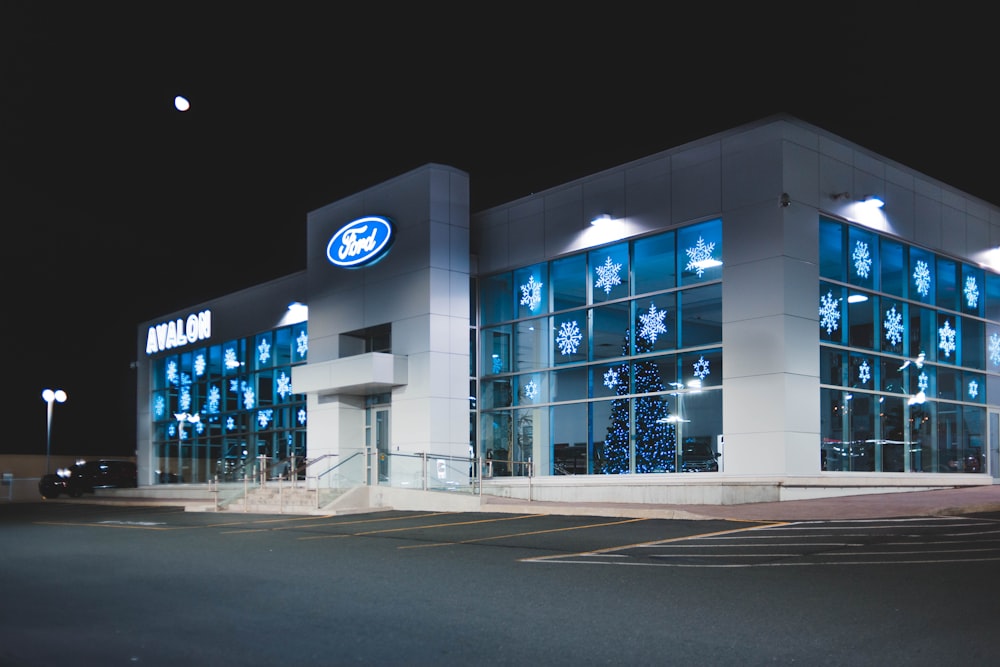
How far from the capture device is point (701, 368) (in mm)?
21281

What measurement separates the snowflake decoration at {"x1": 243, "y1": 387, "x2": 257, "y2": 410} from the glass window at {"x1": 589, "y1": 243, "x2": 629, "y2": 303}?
16.0 meters

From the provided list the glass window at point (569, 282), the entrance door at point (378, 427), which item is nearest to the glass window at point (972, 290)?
the glass window at point (569, 282)

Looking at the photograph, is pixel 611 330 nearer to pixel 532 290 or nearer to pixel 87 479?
pixel 532 290

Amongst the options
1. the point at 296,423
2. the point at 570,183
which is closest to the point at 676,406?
the point at 570,183

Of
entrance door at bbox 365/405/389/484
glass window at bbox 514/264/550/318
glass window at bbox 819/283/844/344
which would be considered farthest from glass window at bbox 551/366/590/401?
glass window at bbox 819/283/844/344

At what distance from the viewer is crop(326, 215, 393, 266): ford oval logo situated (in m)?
27.0

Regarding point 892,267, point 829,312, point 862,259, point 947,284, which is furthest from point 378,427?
point 947,284

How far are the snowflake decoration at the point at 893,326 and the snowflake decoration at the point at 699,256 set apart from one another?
15.6 ft

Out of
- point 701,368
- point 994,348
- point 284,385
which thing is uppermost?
point 994,348

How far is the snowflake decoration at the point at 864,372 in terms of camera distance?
851 inches

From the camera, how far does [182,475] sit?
3869 centimetres

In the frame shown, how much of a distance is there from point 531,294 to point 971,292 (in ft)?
38.1

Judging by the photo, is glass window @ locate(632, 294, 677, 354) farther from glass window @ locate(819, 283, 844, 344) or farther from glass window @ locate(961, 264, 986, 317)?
glass window @ locate(961, 264, 986, 317)

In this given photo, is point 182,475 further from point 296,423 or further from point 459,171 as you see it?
point 459,171
